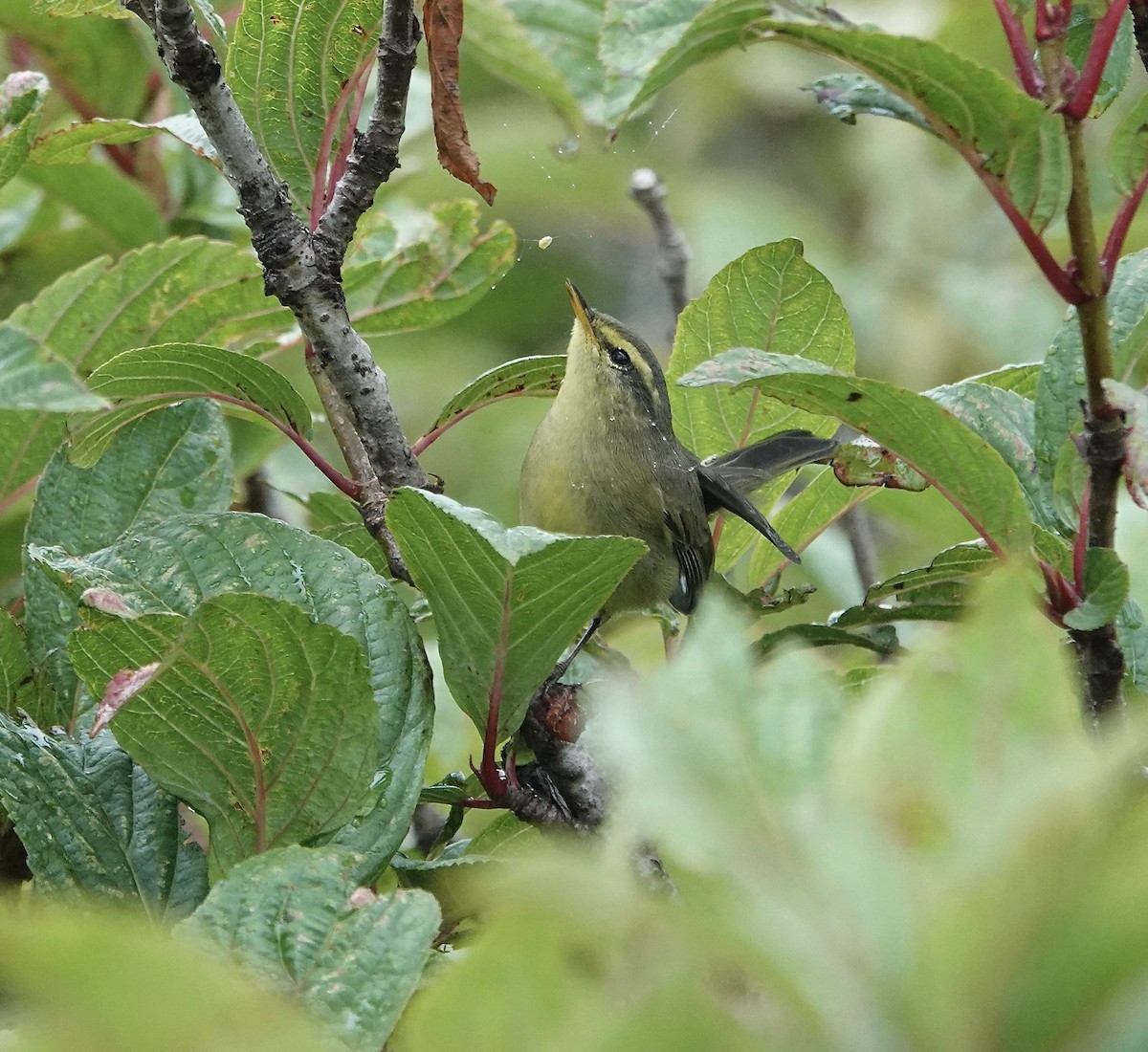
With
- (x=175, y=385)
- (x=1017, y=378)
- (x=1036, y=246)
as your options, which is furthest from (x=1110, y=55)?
(x=175, y=385)

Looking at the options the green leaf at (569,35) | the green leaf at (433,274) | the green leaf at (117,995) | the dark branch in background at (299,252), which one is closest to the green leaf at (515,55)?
the green leaf at (569,35)

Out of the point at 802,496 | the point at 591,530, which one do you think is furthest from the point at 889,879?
the point at 591,530

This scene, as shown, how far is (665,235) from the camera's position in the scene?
Answer: 10.6 ft

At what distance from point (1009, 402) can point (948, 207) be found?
4.48 m

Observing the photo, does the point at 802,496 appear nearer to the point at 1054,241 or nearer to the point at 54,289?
the point at 54,289

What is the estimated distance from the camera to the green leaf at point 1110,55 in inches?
59.6

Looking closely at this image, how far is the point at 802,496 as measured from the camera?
2070 millimetres

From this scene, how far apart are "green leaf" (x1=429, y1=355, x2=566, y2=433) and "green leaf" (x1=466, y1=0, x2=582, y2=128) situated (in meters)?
0.34

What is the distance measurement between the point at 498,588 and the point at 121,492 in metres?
0.68

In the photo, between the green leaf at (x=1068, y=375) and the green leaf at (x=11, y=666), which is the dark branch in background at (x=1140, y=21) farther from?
the green leaf at (x=11, y=666)

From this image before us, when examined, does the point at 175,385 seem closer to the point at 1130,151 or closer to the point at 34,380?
the point at 34,380

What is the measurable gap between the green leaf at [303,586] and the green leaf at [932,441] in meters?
0.48

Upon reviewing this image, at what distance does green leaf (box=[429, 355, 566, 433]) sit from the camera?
1866 millimetres

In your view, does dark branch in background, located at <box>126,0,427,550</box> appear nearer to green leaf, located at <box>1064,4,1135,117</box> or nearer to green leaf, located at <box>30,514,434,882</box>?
green leaf, located at <box>30,514,434,882</box>
